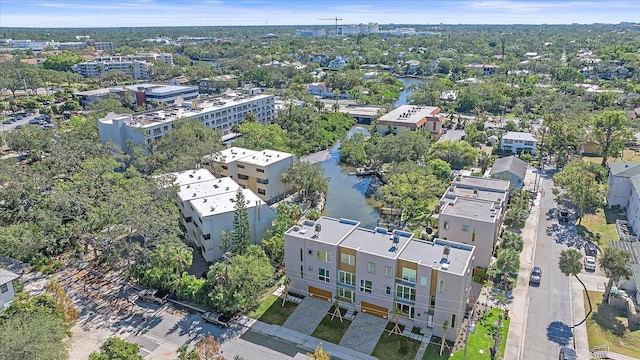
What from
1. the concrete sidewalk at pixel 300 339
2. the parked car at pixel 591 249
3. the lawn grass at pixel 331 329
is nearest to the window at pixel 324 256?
the lawn grass at pixel 331 329

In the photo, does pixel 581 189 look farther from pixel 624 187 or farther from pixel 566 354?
pixel 566 354

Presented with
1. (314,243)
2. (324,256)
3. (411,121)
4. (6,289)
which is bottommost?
(6,289)

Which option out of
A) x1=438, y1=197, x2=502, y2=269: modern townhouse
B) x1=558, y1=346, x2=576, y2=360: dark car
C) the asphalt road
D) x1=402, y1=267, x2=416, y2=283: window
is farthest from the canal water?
x1=558, y1=346, x2=576, y2=360: dark car

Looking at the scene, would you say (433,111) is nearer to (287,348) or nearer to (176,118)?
(176,118)

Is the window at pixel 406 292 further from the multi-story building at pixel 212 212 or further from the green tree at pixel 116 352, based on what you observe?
the green tree at pixel 116 352

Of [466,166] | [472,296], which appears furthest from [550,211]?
[472,296]

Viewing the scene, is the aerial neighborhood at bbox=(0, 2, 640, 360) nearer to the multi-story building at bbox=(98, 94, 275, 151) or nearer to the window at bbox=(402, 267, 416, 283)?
the window at bbox=(402, 267, 416, 283)

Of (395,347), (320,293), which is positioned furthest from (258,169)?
(395,347)
